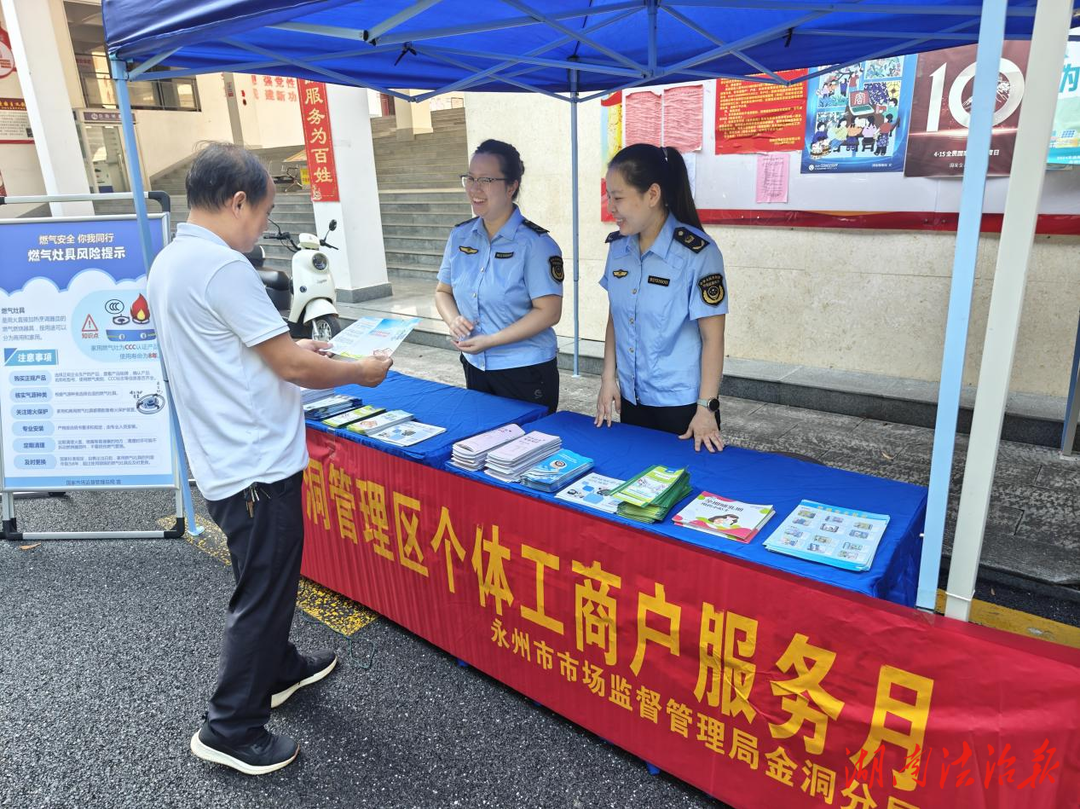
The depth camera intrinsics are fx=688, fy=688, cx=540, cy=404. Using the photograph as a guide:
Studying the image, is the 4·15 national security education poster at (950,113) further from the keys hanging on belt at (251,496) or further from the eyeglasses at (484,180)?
the keys hanging on belt at (251,496)

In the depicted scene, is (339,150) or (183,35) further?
(339,150)

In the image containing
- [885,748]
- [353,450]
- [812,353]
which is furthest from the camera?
[812,353]

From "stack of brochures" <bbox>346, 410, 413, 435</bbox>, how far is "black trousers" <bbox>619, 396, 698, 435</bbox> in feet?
2.62

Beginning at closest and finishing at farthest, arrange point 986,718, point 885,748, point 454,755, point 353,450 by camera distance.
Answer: point 986,718
point 885,748
point 454,755
point 353,450

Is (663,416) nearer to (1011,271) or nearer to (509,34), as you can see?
(1011,271)

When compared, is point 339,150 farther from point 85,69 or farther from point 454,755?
point 85,69

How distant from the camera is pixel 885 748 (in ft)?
4.50

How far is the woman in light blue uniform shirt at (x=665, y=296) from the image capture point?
2.13 meters

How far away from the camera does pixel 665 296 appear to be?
2.21 m

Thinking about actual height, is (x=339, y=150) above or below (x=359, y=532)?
above

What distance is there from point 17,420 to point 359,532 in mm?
1918

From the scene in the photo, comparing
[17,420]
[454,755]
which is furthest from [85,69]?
[454,755]

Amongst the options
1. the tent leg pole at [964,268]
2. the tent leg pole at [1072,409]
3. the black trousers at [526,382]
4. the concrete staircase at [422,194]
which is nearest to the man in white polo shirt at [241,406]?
the black trousers at [526,382]

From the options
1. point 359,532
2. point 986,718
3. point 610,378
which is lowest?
point 359,532
